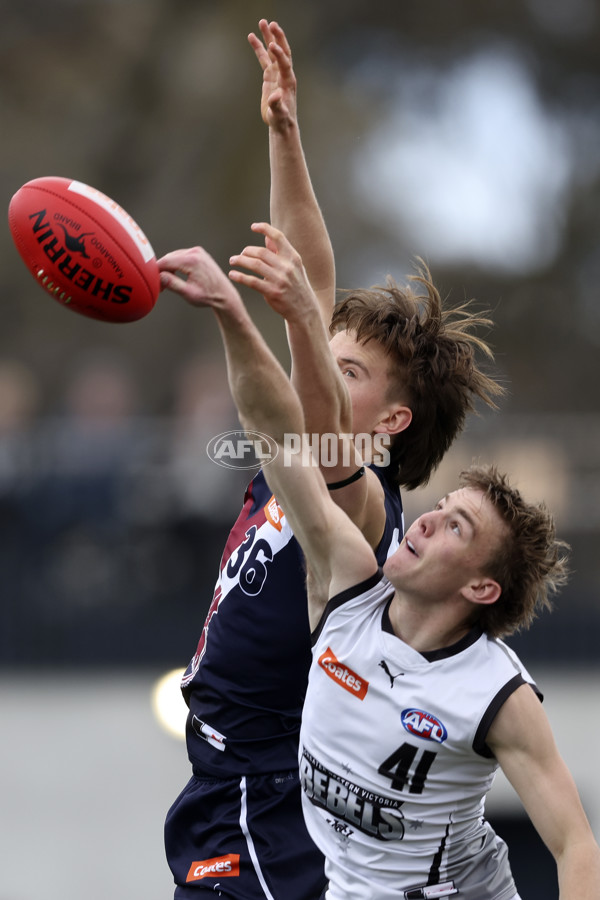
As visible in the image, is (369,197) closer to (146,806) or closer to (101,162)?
(101,162)

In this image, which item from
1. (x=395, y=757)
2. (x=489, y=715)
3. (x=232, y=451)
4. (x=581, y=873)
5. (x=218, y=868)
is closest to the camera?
(x=581, y=873)

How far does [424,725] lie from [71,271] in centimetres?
152

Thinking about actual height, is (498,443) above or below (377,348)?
above

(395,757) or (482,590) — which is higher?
(482,590)

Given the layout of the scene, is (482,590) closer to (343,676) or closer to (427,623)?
(427,623)

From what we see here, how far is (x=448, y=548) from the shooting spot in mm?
3273

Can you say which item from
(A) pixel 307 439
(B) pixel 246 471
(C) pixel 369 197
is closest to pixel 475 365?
(A) pixel 307 439

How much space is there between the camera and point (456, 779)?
3.20 meters

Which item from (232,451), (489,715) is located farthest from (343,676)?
(232,451)

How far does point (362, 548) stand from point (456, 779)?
25.8 inches

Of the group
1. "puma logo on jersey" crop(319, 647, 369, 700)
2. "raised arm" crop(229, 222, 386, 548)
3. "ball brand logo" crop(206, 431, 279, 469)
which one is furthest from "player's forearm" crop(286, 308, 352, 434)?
"ball brand logo" crop(206, 431, 279, 469)

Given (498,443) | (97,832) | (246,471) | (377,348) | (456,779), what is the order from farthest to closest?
(498,443) < (246,471) < (97,832) < (377,348) < (456,779)

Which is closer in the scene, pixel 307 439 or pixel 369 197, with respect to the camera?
pixel 307 439

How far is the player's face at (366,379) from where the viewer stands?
3.74 metres
